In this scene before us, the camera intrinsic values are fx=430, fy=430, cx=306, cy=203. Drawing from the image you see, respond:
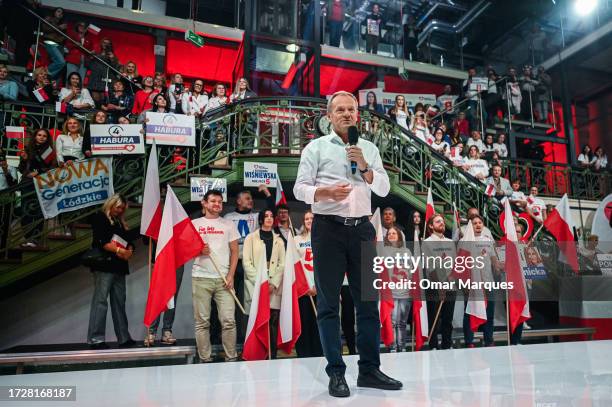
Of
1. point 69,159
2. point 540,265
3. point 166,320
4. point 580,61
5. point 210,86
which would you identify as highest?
point 580,61

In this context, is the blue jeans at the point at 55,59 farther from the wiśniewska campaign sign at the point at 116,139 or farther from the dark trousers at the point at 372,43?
the dark trousers at the point at 372,43

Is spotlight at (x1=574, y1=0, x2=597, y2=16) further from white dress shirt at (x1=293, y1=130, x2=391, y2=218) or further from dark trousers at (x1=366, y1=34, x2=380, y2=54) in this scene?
white dress shirt at (x1=293, y1=130, x2=391, y2=218)

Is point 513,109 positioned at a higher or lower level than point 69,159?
higher

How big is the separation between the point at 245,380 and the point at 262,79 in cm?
822

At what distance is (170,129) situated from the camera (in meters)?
6.01

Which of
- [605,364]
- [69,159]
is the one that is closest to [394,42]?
[69,159]

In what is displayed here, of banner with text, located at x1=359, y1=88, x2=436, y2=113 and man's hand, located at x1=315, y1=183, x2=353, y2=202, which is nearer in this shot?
man's hand, located at x1=315, y1=183, x2=353, y2=202

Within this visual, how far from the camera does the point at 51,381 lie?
2.35m

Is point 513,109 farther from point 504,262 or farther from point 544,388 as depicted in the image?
point 544,388

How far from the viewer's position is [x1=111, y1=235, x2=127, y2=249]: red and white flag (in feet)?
14.8

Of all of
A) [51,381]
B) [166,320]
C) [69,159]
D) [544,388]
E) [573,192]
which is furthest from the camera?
[573,192]

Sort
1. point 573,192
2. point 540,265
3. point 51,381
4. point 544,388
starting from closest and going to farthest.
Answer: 1. point 544,388
2. point 51,381
3. point 540,265
4. point 573,192

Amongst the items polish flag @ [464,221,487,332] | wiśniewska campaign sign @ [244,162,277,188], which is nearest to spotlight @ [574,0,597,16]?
polish flag @ [464,221,487,332]

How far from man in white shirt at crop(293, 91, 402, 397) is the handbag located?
3.09 metres
